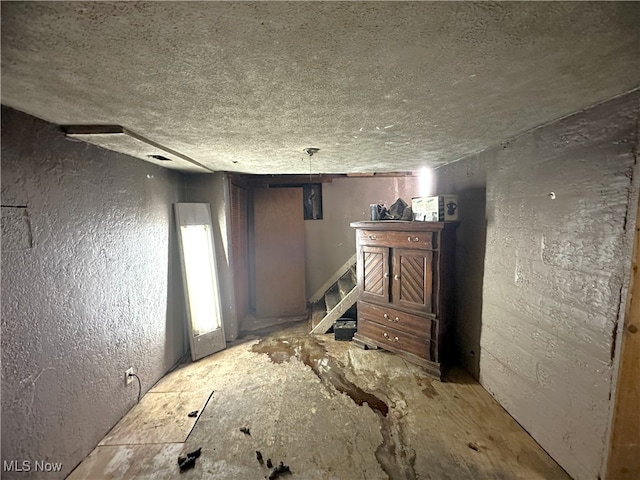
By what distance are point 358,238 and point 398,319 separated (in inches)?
37.9

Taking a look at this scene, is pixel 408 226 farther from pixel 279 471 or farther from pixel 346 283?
pixel 279 471

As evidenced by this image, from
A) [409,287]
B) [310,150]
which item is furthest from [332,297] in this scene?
[310,150]

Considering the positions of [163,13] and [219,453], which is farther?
[219,453]

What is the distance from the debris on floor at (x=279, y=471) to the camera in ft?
5.28

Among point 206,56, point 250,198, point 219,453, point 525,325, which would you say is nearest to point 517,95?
point 206,56

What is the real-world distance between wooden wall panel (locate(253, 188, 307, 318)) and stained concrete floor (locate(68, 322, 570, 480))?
1.41 metres

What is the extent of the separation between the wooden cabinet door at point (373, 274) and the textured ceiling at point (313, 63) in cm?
153

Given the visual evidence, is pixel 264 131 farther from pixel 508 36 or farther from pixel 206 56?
pixel 508 36

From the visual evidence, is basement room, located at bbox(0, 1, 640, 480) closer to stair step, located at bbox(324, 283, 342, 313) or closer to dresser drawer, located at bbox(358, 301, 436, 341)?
dresser drawer, located at bbox(358, 301, 436, 341)

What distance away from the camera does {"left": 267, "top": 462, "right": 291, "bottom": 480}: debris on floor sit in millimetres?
1608

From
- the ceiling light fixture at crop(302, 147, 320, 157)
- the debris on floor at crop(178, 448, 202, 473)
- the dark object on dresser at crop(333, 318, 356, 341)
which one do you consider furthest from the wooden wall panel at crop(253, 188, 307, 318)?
the debris on floor at crop(178, 448, 202, 473)

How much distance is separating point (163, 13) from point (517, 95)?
4.65ft

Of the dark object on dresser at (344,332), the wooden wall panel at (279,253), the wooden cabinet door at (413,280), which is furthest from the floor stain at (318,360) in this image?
the wooden cabinet door at (413,280)

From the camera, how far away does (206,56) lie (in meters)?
0.91
